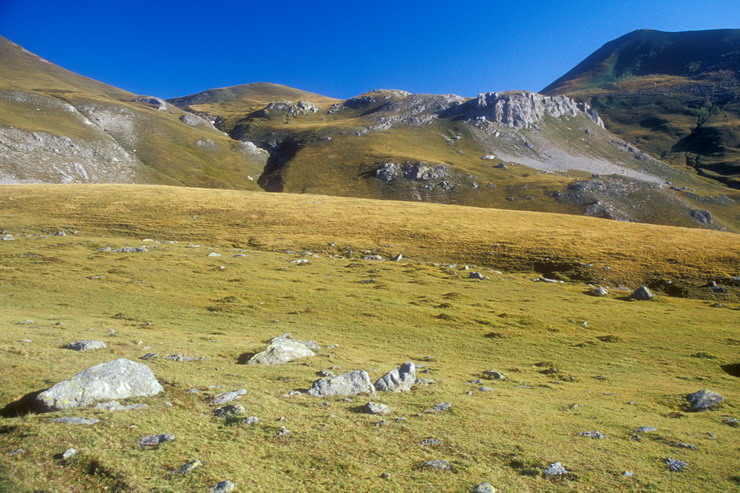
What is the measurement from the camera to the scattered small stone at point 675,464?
10.4 metres

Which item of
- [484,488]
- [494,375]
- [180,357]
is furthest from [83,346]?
[494,375]

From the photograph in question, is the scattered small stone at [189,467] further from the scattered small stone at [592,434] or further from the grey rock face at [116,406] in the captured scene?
the scattered small stone at [592,434]

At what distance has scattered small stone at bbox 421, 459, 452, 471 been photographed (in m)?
9.55

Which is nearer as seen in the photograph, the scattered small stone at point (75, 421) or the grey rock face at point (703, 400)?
the scattered small stone at point (75, 421)

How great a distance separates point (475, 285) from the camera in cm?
4444

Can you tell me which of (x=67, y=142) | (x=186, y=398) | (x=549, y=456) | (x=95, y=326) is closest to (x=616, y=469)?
(x=549, y=456)

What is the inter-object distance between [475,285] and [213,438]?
37575 mm

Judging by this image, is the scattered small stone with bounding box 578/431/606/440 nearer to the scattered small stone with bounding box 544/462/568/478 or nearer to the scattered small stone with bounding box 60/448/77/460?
the scattered small stone with bounding box 544/462/568/478

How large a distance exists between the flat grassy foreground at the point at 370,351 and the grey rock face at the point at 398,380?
63 cm

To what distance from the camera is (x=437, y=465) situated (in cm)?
964

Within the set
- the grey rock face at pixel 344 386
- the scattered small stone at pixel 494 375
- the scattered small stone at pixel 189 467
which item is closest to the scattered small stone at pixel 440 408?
the grey rock face at pixel 344 386

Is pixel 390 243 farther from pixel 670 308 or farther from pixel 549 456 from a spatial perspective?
pixel 549 456

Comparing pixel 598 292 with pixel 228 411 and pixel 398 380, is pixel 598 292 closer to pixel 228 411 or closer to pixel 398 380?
pixel 398 380

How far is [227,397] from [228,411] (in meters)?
1.16
